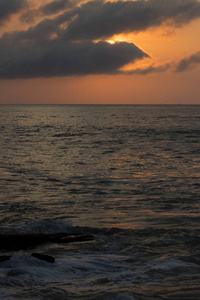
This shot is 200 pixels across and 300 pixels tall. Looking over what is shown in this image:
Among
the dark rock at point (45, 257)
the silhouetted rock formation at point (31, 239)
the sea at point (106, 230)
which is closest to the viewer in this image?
the sea at point (106, 230)

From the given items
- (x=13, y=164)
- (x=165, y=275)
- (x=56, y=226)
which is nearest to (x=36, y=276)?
(x=165, y=275)

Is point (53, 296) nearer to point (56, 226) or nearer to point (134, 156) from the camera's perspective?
point (56, 226)

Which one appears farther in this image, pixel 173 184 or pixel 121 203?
pixel 173 184

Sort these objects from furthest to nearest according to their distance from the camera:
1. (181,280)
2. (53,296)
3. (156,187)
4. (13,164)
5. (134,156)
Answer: (134,156) → (13,164) → (156,187) → (181,280) → (53,296)

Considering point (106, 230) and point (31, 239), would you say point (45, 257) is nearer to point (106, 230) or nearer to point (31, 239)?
point (31, 239)

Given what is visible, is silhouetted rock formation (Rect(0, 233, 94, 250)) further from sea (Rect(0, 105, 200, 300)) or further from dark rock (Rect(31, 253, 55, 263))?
dark rock (Rect(31, 253, 55, 263))

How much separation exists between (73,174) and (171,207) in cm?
667

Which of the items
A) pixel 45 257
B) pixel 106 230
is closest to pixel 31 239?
pixel 45 257

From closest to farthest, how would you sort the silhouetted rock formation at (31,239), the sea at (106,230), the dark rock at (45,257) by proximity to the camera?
1. the sea at (106,230)
2. the dark rock at (45,257)
3. the silhouetted rock formation at (31,239)

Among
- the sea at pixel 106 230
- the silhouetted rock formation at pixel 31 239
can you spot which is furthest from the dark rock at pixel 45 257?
the silhouetted rock formation at pixel 31 239

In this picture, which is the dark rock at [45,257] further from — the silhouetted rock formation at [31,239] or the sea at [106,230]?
the silhouetted rock formation at [31,239]

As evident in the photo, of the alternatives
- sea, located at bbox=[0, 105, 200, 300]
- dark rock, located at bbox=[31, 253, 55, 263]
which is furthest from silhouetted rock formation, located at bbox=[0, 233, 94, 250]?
dark rock, located at bbox=[31, 253, 55, 263]

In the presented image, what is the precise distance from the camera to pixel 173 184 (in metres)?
13.8

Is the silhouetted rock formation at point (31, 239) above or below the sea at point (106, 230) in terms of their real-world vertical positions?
above
